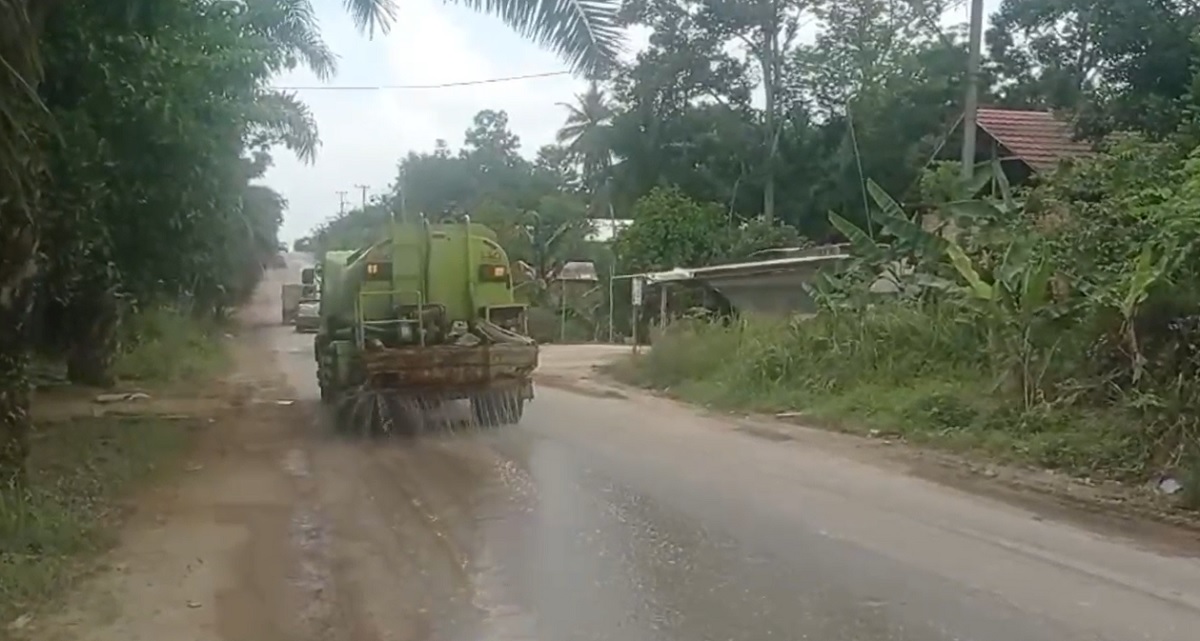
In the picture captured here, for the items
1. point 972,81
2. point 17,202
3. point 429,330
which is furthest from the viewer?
point 972,81

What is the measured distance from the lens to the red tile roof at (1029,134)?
28.1 m

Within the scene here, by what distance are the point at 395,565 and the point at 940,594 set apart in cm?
344

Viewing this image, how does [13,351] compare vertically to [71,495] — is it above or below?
above

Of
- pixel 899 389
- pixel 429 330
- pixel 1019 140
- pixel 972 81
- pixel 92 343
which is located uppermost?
pixel 972 81

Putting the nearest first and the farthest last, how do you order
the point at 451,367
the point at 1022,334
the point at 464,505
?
1. the point at 464,505
2. the point at 1022,334
3. the point at 451,367

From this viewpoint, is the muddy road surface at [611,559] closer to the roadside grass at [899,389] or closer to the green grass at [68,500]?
the green grass at [68,500]

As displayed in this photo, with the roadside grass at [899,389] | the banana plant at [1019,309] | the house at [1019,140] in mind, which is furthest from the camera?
the house at [1019,140]

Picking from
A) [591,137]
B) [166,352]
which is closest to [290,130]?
[166,352]

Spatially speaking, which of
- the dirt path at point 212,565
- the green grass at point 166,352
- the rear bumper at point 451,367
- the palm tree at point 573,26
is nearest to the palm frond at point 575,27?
the palm tree at point 573,26

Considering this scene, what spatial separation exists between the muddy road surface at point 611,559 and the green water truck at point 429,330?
1.90 metres

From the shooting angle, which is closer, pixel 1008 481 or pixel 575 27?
pixel 575 27

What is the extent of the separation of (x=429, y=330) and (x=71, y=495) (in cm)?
643

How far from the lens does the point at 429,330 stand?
16.2 m

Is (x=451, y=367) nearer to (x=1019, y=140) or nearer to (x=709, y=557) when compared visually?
(x=709, y=557)
